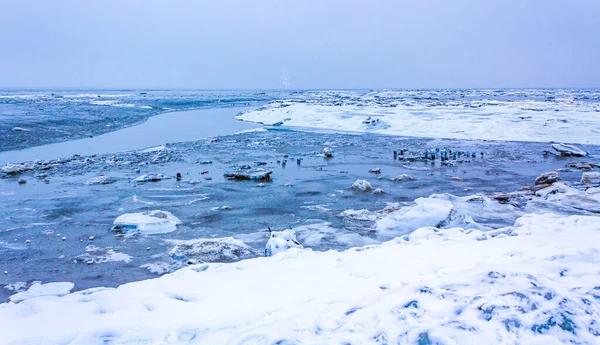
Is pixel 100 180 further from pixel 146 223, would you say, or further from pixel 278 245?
pixel 278 245

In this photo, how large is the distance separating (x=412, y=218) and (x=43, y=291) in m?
6.83

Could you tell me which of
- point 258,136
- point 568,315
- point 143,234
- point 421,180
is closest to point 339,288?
point 568,315

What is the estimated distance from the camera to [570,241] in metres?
6.15

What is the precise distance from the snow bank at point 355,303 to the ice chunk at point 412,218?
2.34 metres

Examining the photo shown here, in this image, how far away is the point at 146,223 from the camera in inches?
342

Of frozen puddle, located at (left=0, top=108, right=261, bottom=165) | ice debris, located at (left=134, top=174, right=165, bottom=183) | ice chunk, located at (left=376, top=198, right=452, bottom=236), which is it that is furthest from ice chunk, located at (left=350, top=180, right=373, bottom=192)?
frozen puddle, located at (left=0, top=108, right=261, bottom=165)

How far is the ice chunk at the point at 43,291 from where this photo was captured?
→ 18.1 ft

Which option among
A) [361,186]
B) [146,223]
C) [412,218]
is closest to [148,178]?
[146,223]

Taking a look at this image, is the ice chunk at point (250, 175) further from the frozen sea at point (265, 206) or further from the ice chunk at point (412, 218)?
the ice chunk at point (412, 218)

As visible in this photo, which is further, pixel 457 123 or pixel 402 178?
pixel 457 123

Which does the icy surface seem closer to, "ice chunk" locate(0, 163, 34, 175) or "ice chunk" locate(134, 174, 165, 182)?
"ice chunk" locate(134, 174, 165, 182)

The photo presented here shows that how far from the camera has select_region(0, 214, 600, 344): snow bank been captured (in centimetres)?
375

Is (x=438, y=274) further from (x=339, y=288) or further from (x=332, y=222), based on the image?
(x=332, y=222)

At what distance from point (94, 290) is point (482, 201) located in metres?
8.74
